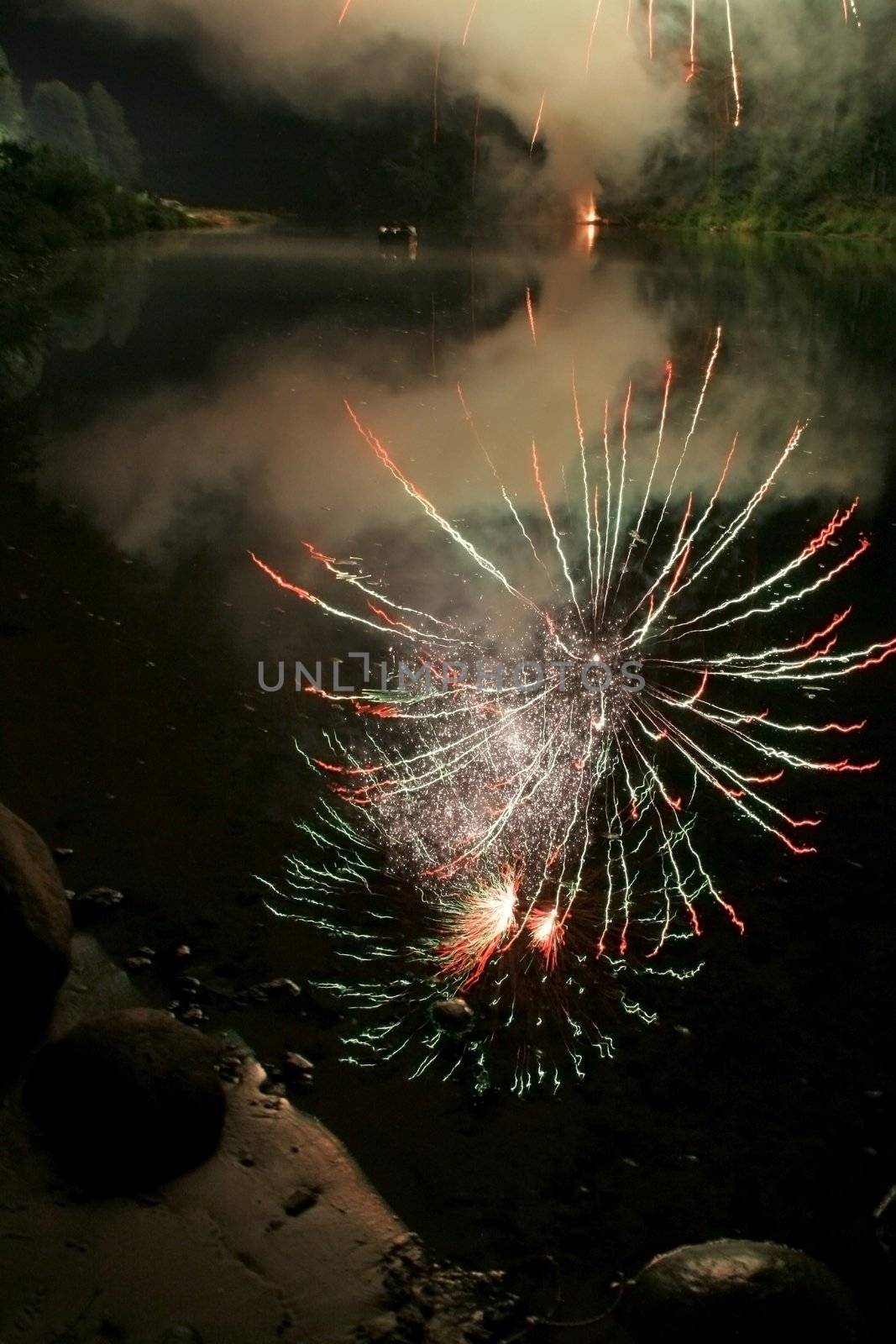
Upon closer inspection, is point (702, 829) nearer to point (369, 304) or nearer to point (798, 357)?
point (798, 357)

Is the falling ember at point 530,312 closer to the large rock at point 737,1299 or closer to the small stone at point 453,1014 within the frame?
the small stone at point 453,1014

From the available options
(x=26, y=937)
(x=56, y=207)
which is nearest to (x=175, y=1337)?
(x=26, y=937)

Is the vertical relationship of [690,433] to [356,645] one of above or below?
above

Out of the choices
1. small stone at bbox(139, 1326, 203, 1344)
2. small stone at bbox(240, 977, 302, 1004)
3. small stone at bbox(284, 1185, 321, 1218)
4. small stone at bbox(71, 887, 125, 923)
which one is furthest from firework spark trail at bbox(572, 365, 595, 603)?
small stone at bbox(139, 1326, 203, 1344)

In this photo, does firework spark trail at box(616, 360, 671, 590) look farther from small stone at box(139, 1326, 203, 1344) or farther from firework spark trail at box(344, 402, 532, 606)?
small stone at box(139, 1326, 203, 1344)

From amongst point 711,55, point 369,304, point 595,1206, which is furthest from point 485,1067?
point 711,55

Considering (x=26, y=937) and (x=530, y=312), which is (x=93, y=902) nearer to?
(x=26, y=937)
